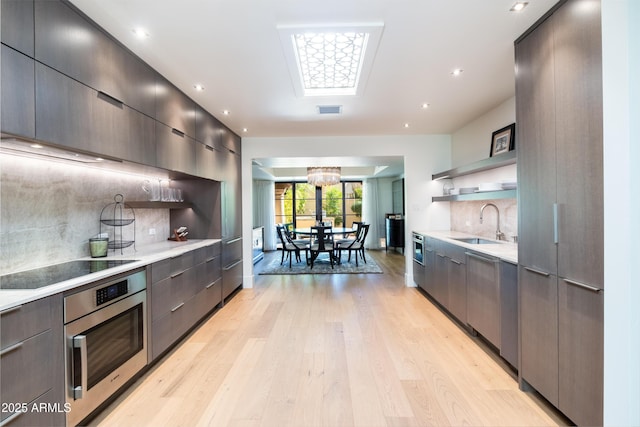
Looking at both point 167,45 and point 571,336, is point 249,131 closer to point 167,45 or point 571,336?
point 167,45

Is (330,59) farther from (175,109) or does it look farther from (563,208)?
(563,208)

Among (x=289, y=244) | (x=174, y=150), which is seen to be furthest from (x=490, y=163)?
(x=289, y=244)

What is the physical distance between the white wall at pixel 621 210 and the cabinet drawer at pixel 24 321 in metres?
2.77

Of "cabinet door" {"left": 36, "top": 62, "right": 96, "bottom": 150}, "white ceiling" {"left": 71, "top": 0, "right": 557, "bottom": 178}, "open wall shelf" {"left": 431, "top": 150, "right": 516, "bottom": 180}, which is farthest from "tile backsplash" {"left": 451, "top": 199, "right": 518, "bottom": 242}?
"cabinet door" {"left": 36, "top": 62, "right": 96, "bottom": 150}

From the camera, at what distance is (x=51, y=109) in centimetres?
153

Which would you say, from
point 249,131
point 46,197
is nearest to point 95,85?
point 46,197

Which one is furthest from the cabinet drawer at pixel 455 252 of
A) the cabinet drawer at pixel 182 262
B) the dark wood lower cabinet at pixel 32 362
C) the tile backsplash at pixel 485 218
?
the dark wood lower cabinet at pixel 32 362

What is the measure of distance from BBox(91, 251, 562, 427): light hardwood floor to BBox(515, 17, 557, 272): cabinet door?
102 cm

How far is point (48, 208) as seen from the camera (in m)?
1.97

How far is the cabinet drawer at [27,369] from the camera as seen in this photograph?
1183 mm

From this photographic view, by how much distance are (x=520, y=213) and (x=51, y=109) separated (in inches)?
120

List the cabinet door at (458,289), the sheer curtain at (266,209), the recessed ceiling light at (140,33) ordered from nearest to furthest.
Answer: the recessed ceiling light at (140,33) → the cabinet door at (458,289) → the sheer curtain at (266,209)

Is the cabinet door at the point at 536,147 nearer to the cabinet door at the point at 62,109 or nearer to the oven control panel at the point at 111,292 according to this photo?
the oven control panel at the point at 111,292

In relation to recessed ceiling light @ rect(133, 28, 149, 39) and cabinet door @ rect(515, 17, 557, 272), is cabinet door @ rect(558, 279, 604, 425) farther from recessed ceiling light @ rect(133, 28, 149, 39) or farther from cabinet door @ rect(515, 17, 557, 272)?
recessed ceiling light @ rect(133, 28, 149, 39)
